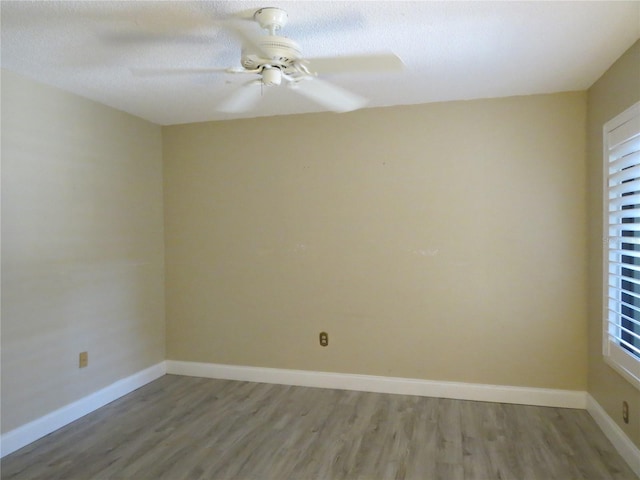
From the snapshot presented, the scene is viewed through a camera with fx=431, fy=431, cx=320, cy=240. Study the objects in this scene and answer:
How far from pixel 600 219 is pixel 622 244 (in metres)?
0.24

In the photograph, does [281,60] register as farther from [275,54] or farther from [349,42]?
[349,42]

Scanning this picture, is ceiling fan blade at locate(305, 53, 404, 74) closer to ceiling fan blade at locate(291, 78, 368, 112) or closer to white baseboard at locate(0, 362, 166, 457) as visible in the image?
ceiling fan blade at locate(291, 78, 368, 112)

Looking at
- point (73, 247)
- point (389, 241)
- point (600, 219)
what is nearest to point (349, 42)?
point (389, 241)

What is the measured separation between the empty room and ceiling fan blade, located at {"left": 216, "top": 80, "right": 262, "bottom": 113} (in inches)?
1.4

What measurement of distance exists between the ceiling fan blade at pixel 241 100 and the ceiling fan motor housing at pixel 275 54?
96cm

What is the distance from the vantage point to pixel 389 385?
3395 millimetres

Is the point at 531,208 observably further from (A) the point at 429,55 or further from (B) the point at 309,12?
(B) the point at 309,12

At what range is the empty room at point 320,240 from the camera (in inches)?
87.0

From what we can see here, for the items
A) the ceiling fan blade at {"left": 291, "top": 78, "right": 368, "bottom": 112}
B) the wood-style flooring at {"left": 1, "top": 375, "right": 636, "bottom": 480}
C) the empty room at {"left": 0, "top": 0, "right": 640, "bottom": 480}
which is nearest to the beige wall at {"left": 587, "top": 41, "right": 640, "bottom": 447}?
the empty room at {"left": 0, "top": 0, "right": 640, "bottom": 480}

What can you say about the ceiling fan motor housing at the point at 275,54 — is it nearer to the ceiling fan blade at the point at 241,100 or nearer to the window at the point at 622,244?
the ceiling fan blade at the point at 241,100

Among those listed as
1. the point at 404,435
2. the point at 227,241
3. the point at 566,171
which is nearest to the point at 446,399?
the point at 404,435

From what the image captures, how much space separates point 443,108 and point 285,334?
221cm

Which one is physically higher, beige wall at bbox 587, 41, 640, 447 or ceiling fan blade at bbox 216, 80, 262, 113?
ceiling fan blade at bbox 216, 80, 262, 113

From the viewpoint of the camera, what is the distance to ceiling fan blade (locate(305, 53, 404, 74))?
6.07 ft
